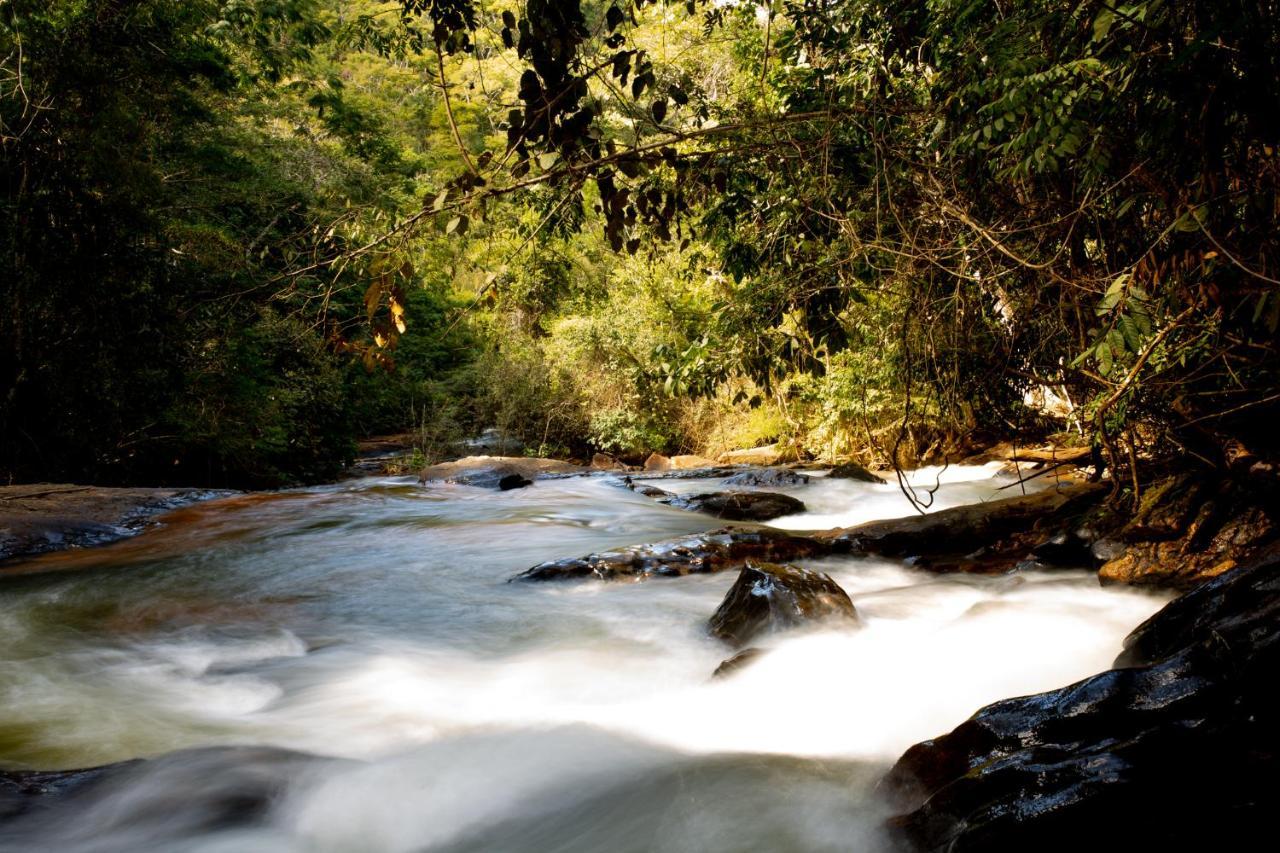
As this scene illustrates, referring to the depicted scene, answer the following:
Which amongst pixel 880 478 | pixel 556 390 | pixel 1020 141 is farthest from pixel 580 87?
pixel 556 390

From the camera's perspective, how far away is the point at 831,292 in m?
5.01

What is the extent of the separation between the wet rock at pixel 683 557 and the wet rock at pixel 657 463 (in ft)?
27.5

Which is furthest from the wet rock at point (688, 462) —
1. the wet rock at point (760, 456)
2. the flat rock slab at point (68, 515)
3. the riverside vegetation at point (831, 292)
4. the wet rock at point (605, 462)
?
the flat rock slab at point (68, 515)

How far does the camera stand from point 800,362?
17.4 ft

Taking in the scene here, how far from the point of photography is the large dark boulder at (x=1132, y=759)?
1.55 meters

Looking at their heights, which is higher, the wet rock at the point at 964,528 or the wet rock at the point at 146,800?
the wet rock at the point at 964,528

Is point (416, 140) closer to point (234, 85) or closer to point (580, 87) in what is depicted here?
point (234, 85)

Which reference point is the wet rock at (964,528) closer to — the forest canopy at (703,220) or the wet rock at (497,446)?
the forest canopy at (703,220)

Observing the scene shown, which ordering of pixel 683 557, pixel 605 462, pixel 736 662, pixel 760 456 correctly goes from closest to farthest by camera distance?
pixel 736 662 → pixel 683 557 → pixel 760 456 → pixel 605 462

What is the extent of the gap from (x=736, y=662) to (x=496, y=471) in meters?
9.08

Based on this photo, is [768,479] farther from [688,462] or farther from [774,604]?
[774,604]

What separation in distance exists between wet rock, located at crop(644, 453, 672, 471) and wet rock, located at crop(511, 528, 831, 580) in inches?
330

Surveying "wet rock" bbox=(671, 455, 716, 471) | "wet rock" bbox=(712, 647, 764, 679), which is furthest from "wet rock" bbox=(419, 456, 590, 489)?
"wet rock" bbox=(712, 647, 764, 679)

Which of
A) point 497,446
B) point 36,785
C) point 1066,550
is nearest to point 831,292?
point 1066,550
